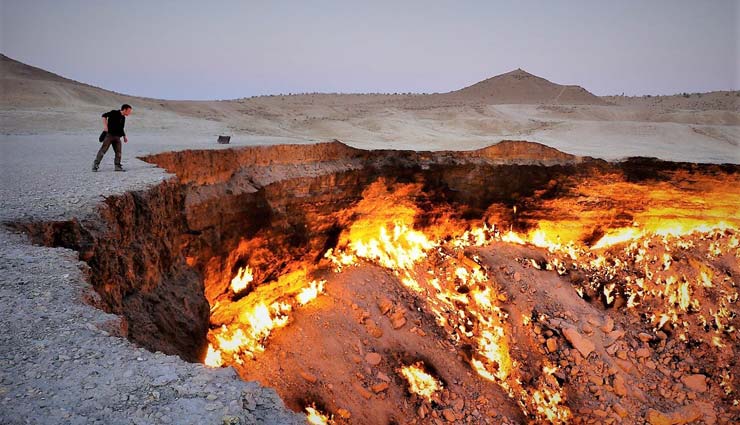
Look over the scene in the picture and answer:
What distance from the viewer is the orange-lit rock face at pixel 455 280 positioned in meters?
8.10

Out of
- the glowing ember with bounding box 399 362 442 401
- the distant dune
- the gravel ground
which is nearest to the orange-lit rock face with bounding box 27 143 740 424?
the glowing ember with bounding box 399 362 442 401

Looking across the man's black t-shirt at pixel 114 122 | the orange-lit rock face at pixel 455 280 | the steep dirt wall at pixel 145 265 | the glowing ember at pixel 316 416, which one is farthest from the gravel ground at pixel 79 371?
the glowing ember at pixel 316 416

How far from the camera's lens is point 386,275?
36.0 ft

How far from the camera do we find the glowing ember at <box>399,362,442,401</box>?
8.48 meters

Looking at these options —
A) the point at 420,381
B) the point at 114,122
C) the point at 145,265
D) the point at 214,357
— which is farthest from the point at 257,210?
the point at 420,381

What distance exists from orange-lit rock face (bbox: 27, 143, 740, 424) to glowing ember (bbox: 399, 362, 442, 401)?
26 millimetres

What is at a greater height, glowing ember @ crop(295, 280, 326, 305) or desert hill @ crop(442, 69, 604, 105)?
desert hill @ crop(442, 69, 604, 105)

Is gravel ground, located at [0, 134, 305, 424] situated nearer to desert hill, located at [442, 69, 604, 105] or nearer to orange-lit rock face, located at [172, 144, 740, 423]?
orange-lit rock face, located at [172, 144, 740, 423]

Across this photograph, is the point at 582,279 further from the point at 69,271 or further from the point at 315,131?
the point at 315,131

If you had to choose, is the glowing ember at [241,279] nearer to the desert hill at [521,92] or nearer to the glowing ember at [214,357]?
the glowing ember at [214,357]

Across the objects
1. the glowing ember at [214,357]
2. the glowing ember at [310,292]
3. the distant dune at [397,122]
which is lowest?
the glowing ember at [214,357]

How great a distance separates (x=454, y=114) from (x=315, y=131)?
442 inches

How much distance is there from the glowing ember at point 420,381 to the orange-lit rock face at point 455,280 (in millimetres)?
26

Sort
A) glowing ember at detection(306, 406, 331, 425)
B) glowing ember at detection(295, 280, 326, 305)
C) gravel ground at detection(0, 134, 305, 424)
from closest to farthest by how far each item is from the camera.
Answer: gravel ground at detection(0, 134, 305, 424)
glowing ember at detection(306, 406, 331, 425)
glowing ember at detection(295, 280, 326, 305)
